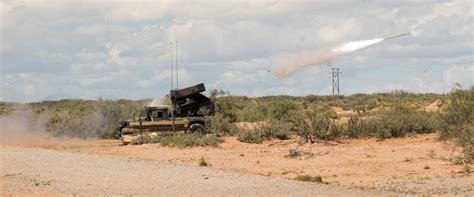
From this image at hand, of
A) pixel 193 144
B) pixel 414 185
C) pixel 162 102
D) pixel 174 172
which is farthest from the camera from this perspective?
pixel 162 102

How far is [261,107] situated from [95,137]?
30.0 feet

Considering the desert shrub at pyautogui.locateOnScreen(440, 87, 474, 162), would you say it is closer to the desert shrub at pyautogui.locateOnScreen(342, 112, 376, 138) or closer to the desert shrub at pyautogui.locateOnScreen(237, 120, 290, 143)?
the desert shrub at pyautogui.locateOnScreen(342, 112, 376, 138)

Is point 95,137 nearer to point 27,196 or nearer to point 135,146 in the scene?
point 135,146

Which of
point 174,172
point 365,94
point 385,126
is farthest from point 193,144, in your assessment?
point 365,94

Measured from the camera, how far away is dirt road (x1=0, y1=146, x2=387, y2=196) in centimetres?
1833

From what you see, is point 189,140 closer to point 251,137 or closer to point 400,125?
point 251,137

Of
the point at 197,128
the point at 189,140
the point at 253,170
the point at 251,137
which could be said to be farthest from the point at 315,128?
the point at 253,170

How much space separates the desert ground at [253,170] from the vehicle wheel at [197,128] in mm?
2401

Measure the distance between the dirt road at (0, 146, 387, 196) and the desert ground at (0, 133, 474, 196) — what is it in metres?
0.02

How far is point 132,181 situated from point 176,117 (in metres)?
17.8

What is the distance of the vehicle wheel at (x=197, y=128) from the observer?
121 ft

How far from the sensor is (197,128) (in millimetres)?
37219

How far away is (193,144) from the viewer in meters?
33.2

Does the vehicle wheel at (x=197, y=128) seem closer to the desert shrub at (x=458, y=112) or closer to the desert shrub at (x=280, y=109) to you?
the desert shrub at (x=280, y=109)
